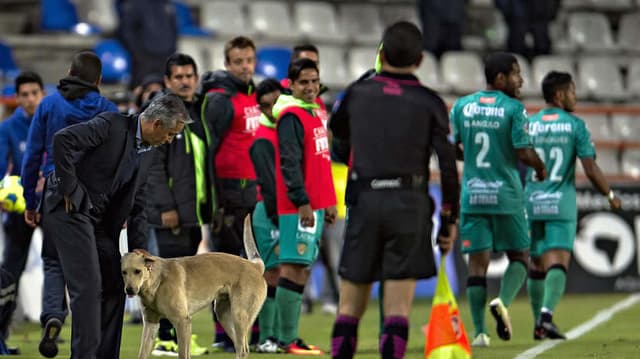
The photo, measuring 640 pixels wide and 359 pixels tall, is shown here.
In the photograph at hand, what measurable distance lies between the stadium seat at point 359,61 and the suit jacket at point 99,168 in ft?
42.8

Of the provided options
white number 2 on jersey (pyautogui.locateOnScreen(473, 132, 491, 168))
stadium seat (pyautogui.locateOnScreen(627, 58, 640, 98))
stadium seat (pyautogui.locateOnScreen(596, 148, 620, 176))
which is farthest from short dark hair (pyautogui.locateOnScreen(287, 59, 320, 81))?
stadium seat (pyautogui.locateOnScreen(627, 58, 640, 98))

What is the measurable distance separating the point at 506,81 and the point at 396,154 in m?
4.19

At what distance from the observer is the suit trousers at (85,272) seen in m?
7.72

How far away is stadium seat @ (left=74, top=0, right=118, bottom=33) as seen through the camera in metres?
19.8

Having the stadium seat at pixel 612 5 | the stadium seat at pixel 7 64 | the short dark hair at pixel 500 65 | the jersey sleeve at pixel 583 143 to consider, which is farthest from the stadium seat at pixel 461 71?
the short dark hair at pixel 500 65

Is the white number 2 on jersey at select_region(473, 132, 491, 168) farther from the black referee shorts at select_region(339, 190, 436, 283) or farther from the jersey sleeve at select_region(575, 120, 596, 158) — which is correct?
the black referee shorts at select_region(339, 190, 436, 283)

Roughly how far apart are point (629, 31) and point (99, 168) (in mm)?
17529

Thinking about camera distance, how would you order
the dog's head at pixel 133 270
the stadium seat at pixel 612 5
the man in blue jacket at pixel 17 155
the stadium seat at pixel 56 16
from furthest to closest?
the stadium seat at pixel 612 5
the stadium seat at pixel 56 16
the man in blue jacket at pixel 17 155
the dog's head at pixel 133 270

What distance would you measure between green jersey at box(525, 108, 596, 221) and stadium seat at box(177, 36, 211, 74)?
28.1 ft

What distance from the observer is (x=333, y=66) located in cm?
2102

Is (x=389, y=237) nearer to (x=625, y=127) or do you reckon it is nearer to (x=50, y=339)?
(x=50, y=339)

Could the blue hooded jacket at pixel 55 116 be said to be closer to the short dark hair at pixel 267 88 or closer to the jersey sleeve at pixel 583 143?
the short dark hair at pixel 267 88

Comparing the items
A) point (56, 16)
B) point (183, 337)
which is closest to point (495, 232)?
point (183, 337)

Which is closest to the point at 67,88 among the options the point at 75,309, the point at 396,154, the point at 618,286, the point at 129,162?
the point at 129,162
